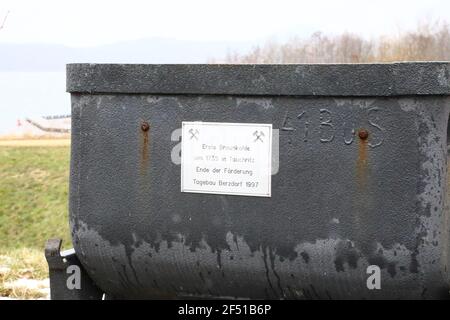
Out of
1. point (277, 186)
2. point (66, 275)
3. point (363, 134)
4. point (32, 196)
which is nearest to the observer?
point (363, 134)

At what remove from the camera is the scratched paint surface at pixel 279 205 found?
3.20m

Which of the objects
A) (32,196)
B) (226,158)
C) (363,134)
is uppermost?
(363,134)

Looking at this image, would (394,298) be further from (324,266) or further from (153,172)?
(153,172)

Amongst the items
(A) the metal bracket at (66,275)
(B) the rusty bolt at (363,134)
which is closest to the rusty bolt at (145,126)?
(A) the metal bracket at (66,275)

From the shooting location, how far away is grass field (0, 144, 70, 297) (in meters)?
14.5

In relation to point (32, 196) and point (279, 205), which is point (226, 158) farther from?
point (32, 196)

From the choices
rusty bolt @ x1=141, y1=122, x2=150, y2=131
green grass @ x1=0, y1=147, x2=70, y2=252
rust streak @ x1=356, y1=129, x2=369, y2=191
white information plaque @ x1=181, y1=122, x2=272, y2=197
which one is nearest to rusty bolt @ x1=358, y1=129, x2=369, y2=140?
rust streak @ x1=356, y1=129, x2=369, y2=191

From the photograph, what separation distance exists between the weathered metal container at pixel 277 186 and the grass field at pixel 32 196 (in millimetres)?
8269

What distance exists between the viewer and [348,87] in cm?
323

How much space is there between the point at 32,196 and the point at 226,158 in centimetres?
1354

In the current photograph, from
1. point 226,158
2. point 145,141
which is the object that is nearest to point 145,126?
point 145,141

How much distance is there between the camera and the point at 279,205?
3.38 meters
